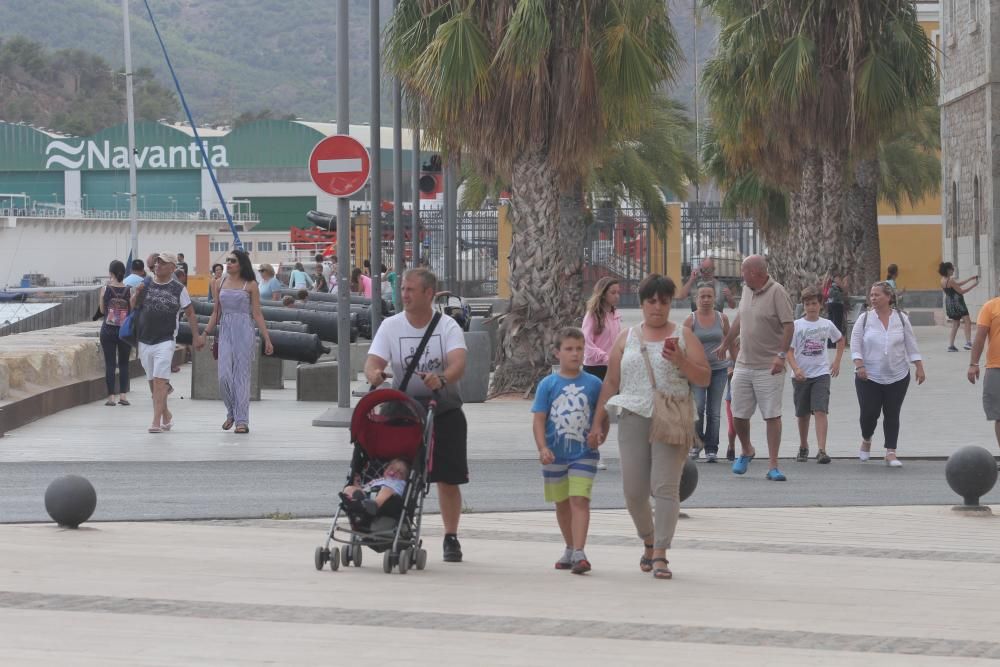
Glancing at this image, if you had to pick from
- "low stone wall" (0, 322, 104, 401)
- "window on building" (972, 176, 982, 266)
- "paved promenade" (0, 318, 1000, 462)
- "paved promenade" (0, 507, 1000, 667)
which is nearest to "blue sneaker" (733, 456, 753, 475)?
"paved promenade" (0, 318, 1000, 462)

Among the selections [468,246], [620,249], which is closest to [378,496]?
[468,246]

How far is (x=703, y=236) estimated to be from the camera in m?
51.8

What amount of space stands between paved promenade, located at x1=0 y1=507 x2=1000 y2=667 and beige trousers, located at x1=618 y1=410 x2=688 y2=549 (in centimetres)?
28

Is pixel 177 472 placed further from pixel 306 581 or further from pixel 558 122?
pixel 558 122

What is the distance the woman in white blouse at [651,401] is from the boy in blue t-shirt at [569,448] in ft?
0.39

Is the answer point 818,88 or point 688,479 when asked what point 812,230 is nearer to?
point 818,88

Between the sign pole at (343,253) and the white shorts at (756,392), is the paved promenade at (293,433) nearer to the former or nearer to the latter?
the sign pole at (343,253)

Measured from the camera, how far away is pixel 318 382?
21.8 m

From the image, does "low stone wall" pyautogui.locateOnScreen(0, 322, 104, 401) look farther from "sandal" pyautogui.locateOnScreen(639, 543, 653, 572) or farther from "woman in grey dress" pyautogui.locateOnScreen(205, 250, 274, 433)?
"sandal" pyautogui.locateOnScreen(639, 543, 653, 572)

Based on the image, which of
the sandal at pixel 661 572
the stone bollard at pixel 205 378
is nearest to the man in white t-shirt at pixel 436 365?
the sandal at pixel 661 572

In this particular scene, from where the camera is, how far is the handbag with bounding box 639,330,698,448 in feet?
28.2

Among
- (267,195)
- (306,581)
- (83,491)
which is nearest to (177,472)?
(83,491)

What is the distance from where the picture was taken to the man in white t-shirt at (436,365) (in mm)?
8945

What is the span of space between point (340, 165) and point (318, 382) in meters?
5.10
